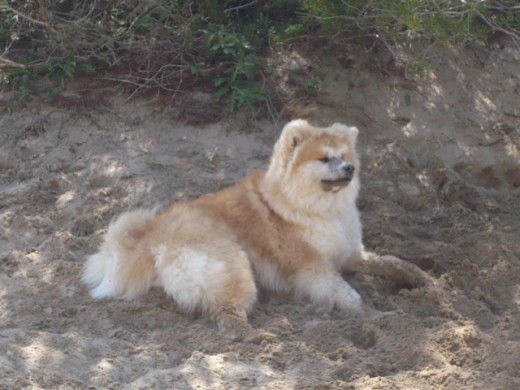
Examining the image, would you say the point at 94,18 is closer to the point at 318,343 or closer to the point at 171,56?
the point at 171,56

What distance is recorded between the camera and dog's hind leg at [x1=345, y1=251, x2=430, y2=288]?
18.5 ft

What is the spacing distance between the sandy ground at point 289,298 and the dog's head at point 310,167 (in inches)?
27.8

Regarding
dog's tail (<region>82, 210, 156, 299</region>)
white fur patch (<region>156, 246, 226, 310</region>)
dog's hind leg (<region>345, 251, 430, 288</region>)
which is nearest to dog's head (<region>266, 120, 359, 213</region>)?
dog's hind leg (<region>345, 251, 430, 288</region>)

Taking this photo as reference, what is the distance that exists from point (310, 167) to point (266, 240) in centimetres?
61

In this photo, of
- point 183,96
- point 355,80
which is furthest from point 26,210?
point 355,80

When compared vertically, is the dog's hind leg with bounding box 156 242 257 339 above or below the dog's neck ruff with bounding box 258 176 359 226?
below

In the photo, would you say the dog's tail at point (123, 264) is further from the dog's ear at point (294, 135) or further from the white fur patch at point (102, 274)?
the dog's ear at point (294, 135)

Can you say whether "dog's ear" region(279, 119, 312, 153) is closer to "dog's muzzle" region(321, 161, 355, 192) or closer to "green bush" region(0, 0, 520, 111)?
"dog's muzzle" region(321, 161, 355, 192)

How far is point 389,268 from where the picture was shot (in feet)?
19.0

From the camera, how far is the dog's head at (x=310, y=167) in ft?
18.9

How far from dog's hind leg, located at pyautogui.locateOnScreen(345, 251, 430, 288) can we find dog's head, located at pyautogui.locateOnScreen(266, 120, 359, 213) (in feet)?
1.61

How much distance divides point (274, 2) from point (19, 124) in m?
2.79

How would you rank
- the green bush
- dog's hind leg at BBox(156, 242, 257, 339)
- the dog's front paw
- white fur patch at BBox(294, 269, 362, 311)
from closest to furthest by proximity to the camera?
dog's hind leg at BBox(156, 242, 257, 339) → white fur patch at BBox(294, 269, 362, 311) → the dog's front paw → the green bush

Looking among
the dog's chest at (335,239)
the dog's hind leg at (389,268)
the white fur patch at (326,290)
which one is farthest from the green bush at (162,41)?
the white fur patch at (326,290)
